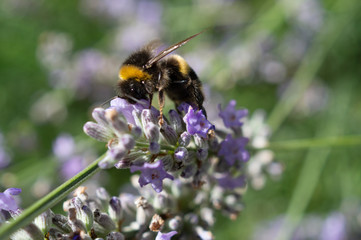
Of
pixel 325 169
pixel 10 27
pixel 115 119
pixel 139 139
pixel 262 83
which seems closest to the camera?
pixel 115 119

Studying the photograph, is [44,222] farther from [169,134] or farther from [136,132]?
[169,134]

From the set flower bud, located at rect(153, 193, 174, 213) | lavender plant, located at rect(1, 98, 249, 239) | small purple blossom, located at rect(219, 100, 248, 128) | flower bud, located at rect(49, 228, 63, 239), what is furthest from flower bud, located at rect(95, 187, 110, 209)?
small purple blossom, located at rect(219, 100, 248, 128)

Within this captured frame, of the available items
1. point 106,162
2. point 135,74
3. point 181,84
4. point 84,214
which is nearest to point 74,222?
point 84,214

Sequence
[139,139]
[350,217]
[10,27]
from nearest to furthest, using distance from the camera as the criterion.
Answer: [139,139]
[350,217]
[10,27]

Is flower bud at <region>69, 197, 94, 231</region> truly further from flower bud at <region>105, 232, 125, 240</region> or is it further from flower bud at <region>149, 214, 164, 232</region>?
flower bud at <region>149, 214, 164, 232</region>

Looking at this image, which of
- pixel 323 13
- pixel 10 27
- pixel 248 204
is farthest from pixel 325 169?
pixel 10 27

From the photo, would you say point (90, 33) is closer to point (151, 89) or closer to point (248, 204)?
point (248, 204)

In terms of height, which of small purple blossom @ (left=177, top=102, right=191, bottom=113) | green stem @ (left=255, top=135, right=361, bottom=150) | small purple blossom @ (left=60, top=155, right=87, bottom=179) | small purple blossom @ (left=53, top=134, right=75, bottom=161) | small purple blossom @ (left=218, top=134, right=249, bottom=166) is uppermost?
small purple blossom @ (left=53, top=134, right=75, bottom=161)
